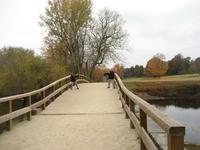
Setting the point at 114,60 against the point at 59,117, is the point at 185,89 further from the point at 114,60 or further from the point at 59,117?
the point at 59,117

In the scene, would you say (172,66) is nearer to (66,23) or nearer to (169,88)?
(169,88)

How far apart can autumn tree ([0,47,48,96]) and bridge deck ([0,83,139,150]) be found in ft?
69.0

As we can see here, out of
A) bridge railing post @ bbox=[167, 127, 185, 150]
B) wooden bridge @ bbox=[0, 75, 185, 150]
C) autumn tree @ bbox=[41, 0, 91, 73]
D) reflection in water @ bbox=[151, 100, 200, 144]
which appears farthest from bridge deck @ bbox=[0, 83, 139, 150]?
autumn tree @ bbox=[41, 0, 91, 73]

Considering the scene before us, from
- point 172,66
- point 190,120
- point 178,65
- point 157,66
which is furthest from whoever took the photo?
point 172,66

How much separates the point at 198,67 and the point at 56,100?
87.4 metres

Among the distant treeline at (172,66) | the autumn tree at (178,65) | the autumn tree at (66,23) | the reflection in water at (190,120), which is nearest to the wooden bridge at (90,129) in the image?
the reflection in water at (190,120)

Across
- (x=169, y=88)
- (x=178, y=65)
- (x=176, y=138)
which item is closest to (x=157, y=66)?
(x=178, y=65)

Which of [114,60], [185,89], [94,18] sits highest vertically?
[94,18]

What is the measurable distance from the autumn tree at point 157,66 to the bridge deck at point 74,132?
90.3 meters

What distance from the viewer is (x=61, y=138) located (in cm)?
1010

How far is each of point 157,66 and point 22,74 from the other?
72915 millimetres

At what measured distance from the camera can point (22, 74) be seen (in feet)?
124

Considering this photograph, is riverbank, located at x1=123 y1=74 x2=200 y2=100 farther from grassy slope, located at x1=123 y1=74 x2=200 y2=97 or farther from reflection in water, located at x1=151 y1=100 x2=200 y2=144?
reflection in water, located at x1=151 y1=100 x2=200 y2=144

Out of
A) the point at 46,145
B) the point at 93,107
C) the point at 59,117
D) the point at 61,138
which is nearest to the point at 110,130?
the point at 61,138
